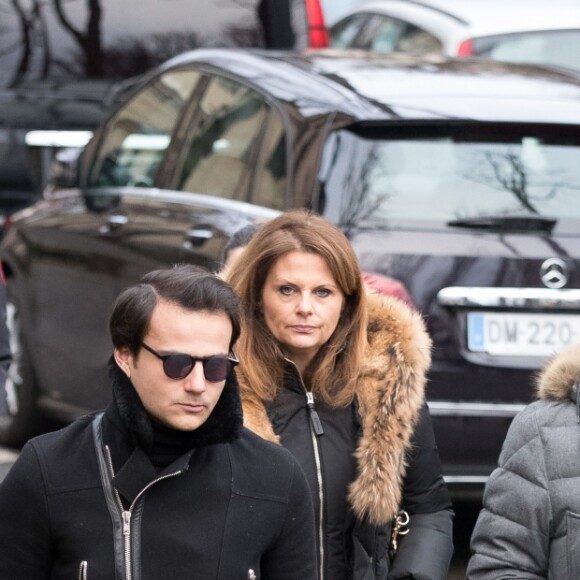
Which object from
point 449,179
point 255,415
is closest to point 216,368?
point 255,415

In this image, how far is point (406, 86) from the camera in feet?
21.4

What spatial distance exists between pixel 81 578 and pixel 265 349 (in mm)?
1186

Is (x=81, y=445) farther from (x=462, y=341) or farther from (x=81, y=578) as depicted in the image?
(x=462, y=341)

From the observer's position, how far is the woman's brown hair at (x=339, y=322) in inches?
162

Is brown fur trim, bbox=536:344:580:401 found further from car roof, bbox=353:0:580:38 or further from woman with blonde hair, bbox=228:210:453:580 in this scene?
car roof, bbox=353:0:580:38

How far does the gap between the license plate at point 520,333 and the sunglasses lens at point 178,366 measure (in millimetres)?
2990

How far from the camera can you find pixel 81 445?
320 centimetres

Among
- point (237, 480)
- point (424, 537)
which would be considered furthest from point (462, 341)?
point (237, 480)

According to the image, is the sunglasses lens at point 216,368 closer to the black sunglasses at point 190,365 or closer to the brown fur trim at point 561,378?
the black sunglasses at point 190,365

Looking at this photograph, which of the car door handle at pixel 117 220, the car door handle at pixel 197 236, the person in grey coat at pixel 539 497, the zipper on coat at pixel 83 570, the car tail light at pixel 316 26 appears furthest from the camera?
the car tail light at pixel 316 26

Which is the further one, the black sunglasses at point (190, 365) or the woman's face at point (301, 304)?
the woman's face at point (301, 304)

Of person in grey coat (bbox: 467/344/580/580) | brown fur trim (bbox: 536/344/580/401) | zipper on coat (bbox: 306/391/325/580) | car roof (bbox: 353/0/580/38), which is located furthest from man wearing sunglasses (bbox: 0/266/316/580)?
car roof (bbox: 353/0/580/38)

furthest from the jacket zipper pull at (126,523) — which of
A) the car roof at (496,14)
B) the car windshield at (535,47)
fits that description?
the car roof at (496,14)

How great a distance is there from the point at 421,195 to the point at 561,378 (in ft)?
9.07
